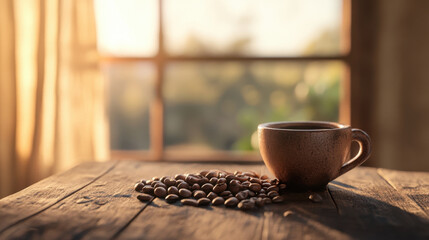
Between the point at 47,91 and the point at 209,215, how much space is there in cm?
172

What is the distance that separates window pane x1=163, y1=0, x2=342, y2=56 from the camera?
2309mm

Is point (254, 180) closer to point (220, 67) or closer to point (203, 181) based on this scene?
point (203, 181)

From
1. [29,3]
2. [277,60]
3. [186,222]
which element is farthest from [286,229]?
[29,3]

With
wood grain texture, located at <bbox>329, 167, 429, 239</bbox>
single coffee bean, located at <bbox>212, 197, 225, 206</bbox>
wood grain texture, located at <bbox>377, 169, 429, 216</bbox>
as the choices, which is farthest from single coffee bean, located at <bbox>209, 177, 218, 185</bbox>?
wood grain texture, located at <bbox>377, 169, 429, 216</bbox>

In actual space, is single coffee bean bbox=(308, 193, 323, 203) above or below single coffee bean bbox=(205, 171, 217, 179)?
below

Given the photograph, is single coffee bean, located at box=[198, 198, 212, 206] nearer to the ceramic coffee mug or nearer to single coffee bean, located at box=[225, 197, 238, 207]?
single coffee bean, located at box=[225, 197, 238, 207]

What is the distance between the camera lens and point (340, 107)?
92.3 inches

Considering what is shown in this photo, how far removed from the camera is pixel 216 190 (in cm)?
83

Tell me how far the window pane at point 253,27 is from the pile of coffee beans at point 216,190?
150 centimetres

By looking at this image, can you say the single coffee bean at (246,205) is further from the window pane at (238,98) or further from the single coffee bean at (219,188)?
the window pane at (238,98)

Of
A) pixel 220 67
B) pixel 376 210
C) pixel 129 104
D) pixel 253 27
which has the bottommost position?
pixel 376 210

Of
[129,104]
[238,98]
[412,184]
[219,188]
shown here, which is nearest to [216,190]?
[219,188]

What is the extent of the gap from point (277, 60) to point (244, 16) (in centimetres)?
31

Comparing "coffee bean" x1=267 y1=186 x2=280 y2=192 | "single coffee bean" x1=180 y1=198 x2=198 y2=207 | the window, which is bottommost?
"single coffee bean" x1=180 y1=198 x2=198 y2=207
